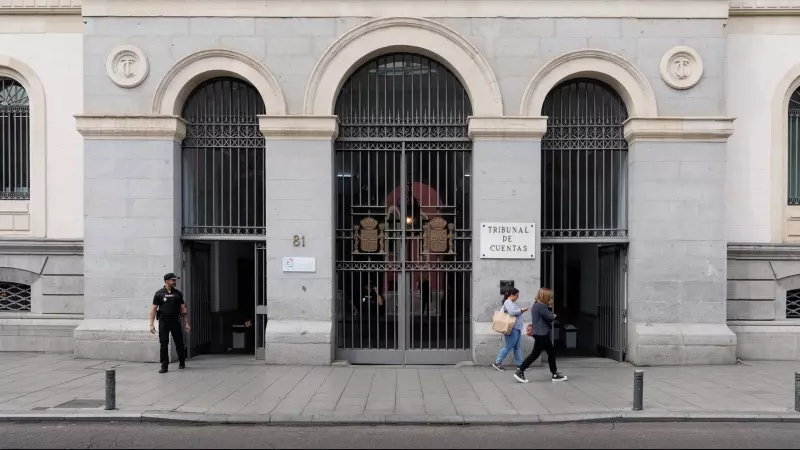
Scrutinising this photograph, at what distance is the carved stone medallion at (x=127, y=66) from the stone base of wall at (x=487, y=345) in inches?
341

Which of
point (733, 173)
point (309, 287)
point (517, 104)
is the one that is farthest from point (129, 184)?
point (733, 173)

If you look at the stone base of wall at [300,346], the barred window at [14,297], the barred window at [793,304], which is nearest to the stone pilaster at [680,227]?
the barred window at [793,304]

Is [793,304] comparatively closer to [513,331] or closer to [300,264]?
[513,331]

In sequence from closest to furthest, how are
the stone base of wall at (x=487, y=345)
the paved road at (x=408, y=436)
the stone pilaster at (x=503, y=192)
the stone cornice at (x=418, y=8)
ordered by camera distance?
the paved road at (x=408, y=436) < the stone base of wall at (x=487, y=345) < the stone pilaster at (x=503, y=192) < the stone cornice at (x=418, y=8)

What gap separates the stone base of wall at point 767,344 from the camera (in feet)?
40.7

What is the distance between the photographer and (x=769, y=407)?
28.5 ft

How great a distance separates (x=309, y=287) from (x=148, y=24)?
642cm

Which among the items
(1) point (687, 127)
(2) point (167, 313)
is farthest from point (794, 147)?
(2) point (167, 313)

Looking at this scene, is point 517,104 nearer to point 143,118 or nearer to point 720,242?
point 720,242

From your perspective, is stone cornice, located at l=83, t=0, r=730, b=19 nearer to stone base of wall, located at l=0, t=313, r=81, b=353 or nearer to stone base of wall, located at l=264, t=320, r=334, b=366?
stone base of wall, located at l=264, t=320, r=334, b=366

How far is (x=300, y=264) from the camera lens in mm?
11805

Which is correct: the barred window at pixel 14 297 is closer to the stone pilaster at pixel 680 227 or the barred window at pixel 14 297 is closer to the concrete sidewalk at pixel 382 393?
the concrete sidewalk at pixel 382 393

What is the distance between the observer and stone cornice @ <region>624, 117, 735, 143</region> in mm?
11789

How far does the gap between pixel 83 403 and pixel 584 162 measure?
1039 cm
